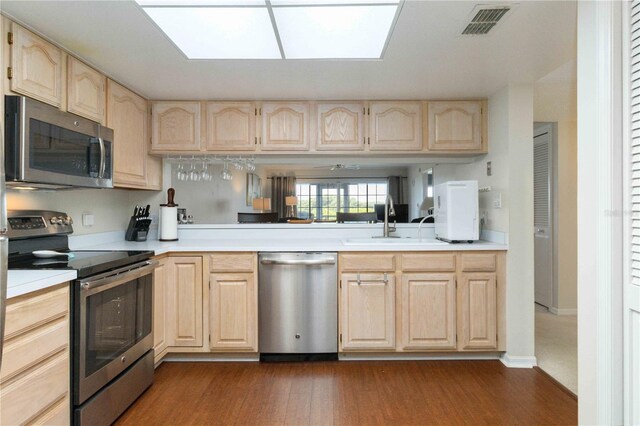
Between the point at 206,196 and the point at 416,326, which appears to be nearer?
the point at 416,326

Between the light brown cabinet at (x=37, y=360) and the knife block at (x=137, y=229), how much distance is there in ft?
4.74

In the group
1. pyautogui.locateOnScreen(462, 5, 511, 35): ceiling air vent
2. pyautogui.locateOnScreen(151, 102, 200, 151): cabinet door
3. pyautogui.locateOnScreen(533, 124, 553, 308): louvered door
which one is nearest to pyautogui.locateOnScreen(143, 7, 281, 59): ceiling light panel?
pyautogui.locateOnScreen(151, 102, 200, 151): cabinet door

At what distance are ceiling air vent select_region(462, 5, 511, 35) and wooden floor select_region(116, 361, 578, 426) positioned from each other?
6.85 ft

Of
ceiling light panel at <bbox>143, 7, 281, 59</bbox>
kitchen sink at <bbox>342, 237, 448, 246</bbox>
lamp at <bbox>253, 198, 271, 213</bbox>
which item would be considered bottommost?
kitchen sink at <bbox>342, 237, 448, 246</bbox>

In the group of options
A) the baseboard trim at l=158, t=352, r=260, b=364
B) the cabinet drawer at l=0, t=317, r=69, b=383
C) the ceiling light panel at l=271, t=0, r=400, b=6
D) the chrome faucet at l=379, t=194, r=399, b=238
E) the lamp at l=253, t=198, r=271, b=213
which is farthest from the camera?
the lamp at l=253, t=198, r=271, b=213

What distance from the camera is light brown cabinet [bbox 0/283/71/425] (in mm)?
1396

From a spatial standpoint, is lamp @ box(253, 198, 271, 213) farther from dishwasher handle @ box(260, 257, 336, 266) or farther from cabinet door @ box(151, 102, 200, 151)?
dishwasher handle @ box(260, 257, 336, 266)

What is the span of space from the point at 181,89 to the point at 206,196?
1060 millimetres

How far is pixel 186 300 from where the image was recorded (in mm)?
2834

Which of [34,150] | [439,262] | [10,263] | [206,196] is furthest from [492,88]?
[10,263]

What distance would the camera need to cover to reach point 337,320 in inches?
112

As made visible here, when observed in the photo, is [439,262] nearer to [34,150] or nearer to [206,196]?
[206,196]

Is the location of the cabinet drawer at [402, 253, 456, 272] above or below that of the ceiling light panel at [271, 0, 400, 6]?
below

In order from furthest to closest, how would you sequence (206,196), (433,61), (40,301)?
(206,196) → (433,61) → (40,301)
